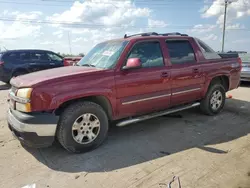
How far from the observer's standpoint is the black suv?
33.9 ft

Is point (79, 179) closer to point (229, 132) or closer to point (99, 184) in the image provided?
point (99, 184)

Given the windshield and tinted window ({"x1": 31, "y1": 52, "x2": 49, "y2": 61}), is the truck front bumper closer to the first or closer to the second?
the windshield

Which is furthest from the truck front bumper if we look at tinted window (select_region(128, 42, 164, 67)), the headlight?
tinted window (select_region(128, 42, 164, 67))

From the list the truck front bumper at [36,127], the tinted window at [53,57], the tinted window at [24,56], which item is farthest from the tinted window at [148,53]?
the tinted window at [53,57]

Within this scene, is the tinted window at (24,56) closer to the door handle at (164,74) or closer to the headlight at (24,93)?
the headlight at (24,93)

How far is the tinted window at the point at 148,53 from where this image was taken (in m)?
4.17

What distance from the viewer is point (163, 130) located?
458 centimetres

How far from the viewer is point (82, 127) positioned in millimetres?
3584

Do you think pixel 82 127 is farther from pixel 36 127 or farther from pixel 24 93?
pixel 24 93

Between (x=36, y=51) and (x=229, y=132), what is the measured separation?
9.83 metres

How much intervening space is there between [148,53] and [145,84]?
0.63 metres

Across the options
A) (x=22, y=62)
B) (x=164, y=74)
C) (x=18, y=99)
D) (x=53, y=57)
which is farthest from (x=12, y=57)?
(x=164, y=74)

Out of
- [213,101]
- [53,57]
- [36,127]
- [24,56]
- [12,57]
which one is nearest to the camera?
[36,127]

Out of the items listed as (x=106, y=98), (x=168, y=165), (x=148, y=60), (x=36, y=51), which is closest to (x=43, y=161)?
(x=106, y=98)
